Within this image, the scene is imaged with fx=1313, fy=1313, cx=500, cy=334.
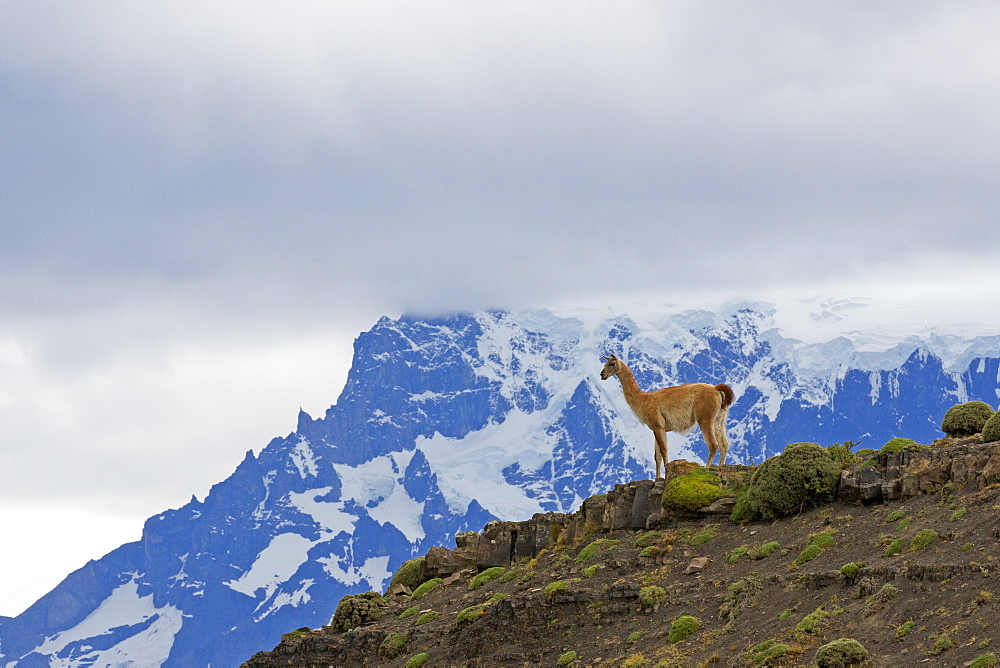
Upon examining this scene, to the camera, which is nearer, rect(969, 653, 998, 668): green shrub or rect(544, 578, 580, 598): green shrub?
rect(969, 653, 998, 668): green shrub

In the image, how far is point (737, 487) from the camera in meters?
59.7

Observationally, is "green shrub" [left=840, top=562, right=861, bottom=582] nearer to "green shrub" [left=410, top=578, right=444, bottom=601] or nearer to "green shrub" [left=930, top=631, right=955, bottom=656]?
"green shrub" [left=930, top=631, right=955, bottom=656]

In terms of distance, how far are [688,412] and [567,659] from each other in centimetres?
1712

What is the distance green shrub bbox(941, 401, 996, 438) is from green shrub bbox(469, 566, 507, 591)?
72.2 feet

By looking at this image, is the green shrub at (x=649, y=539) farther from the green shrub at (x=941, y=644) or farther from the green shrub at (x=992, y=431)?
the green shrub at (x=941, y=644)

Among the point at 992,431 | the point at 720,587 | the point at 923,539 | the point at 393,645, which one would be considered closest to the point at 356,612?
the point at 393,645

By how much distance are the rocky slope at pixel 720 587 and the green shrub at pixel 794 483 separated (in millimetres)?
624

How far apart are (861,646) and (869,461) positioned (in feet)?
58.1

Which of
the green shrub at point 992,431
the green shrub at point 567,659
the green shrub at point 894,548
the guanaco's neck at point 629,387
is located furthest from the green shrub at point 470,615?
the green shrub at point 992,431

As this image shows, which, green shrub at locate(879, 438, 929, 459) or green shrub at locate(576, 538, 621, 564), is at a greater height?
green shrub at locate(879, 438, 929, 459)

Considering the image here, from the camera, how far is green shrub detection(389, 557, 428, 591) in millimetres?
69938

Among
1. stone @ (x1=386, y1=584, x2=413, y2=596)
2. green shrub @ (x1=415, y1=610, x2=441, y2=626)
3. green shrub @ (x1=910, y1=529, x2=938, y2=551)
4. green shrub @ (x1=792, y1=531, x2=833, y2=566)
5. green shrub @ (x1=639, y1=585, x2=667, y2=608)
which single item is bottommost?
green shrub @ (x1=415, y1=610, x2=441, y2=626)

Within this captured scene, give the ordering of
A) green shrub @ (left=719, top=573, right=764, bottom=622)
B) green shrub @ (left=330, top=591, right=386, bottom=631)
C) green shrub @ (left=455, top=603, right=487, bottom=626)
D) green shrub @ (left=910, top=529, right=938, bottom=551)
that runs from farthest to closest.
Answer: green shrub @ (left=330, top=591, right=386, bottom=631) → green shrub @ (left=455, top=603, right=487, bottom=626) → green shrub @ (left=719, top=573, right=764, bottom=622) → green shrub @ (left=910, top=529, right=938, bottom=551)

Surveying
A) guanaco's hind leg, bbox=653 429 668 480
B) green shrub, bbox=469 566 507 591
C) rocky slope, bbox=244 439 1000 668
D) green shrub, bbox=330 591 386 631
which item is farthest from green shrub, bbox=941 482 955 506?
green shrub, bbox=330 591 386 631
